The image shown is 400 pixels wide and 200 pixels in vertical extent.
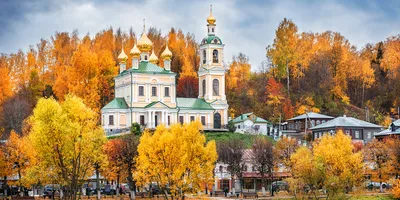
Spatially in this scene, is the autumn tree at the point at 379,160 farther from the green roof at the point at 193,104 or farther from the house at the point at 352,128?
the green roof at the point at 193,104

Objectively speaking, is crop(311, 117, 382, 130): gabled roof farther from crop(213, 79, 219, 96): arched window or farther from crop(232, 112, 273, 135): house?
crop(213, 79, 219, 96): arched window

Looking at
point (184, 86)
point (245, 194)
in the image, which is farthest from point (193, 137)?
point (184, 86)

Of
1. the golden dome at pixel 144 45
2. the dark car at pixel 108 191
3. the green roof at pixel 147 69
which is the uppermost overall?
the golden dome at pixel 144 45

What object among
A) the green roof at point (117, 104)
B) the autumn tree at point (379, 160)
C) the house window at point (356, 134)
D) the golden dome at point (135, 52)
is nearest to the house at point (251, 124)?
the house window at point (356, 134)

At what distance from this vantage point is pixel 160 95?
89.7 meters

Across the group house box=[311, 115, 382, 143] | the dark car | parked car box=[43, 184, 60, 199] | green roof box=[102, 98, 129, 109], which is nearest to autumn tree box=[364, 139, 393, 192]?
house box=[311, 115, 382, 143]

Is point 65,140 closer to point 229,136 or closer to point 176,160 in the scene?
point 176,160

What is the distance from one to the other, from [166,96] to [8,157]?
3003 cm

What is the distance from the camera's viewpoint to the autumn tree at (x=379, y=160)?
6556 centimetres

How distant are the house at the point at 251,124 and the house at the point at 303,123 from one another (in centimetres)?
241

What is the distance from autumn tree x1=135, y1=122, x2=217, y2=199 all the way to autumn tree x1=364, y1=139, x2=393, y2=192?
58.3ft

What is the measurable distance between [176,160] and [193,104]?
3706 cm

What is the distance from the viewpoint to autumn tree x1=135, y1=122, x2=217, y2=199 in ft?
180

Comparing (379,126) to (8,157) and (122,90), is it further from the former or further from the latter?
(8,157)
